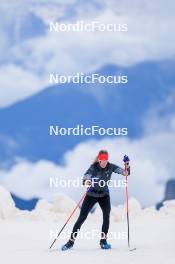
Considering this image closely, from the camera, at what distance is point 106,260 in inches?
406

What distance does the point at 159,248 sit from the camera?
12.6m

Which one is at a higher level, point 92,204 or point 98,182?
point 98,182

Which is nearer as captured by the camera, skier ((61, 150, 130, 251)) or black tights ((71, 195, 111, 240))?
skier ((61, 150, 130, 251))

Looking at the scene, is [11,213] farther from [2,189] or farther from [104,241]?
[104,241]

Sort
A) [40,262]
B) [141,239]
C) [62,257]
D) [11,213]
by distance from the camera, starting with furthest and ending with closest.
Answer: [11,213]
[141,239]
[62,257]
[40,262]

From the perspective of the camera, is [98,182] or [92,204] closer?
[98,182]

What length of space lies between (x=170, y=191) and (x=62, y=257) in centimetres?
8625

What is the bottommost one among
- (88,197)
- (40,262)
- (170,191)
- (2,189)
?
(40,262)

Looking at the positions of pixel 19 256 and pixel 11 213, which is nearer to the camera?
pixel 19 256

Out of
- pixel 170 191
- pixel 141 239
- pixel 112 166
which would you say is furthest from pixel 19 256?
pixel 170 191

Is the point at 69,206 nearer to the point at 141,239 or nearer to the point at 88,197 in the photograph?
the point at 141,239

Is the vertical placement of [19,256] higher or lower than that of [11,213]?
lower

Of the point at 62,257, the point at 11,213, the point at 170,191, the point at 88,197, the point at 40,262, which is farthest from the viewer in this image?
the point at 170,191

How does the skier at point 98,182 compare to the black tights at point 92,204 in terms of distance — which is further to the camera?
the black tights at point 92,204
